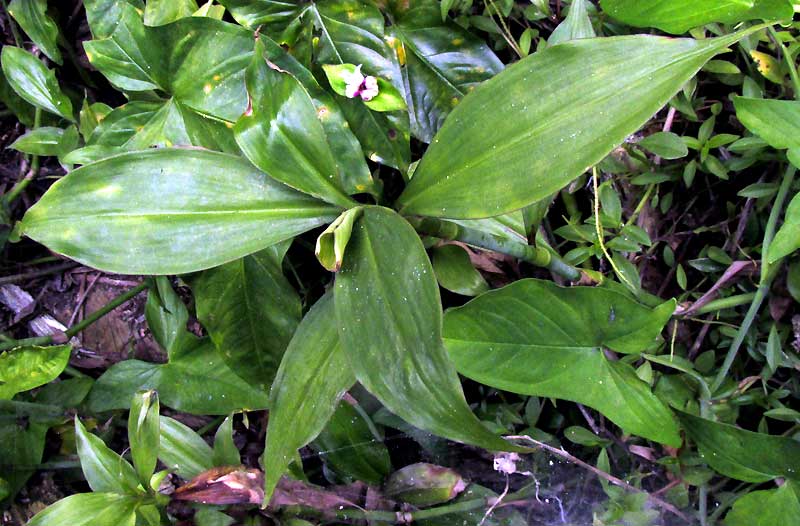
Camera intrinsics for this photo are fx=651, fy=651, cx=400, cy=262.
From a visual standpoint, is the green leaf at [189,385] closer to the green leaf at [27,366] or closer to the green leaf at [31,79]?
the green leaf at [27,366]

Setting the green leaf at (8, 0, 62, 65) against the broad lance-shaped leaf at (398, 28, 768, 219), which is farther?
the green leaf at (8, 0, 62, 65)

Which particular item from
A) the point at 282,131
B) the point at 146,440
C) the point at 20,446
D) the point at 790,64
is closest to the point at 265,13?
the point at 282,131

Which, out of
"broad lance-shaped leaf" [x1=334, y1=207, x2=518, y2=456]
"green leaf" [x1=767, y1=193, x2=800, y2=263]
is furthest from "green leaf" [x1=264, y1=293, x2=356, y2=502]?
"green leaf" [x1=767, y1=193, x2=800, y2=263]

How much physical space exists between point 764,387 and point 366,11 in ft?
2.76

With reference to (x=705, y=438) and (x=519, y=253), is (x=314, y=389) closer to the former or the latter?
(x=519, y=253)

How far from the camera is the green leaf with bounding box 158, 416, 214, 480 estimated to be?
968 mm

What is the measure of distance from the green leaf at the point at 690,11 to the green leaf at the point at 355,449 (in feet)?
2.31

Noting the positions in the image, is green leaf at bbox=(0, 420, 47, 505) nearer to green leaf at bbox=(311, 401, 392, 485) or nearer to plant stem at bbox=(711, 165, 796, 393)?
green leaf at bbox=(311, 401, 392, 485)

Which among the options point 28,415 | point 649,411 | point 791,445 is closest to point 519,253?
point 649,411

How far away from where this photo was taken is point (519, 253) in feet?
2.92

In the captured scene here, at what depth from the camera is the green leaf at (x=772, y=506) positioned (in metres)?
0.81

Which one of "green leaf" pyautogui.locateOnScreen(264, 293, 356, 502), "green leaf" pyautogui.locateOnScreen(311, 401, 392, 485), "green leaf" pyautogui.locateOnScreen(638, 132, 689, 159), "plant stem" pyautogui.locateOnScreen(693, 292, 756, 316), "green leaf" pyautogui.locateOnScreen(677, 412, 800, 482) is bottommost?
"green leaf" pyautogui.locateOnScreen(311, 401, 392, 485)

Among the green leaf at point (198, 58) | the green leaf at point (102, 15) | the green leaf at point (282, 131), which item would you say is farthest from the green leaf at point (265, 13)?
the green leaf at point (282, 131)

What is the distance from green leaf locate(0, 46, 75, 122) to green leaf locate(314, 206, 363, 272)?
2.59 feet
